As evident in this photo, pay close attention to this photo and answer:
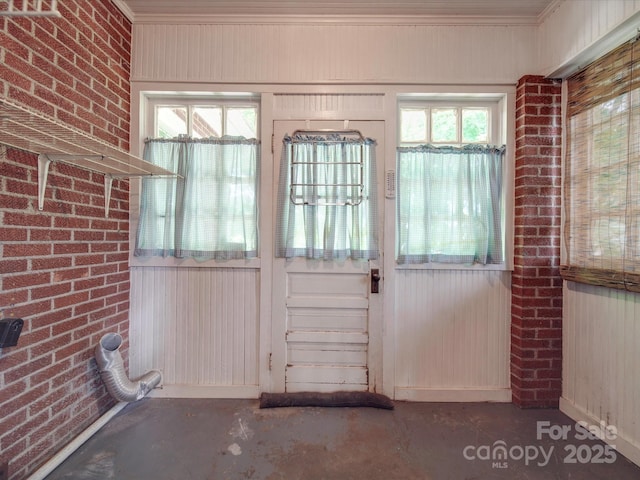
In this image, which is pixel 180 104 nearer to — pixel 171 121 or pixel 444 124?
pixel 171 121

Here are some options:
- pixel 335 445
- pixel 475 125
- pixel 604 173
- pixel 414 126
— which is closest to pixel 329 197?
pixel 414 126

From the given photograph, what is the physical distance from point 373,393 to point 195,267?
60.3 inches

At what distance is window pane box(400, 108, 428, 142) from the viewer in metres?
2.04

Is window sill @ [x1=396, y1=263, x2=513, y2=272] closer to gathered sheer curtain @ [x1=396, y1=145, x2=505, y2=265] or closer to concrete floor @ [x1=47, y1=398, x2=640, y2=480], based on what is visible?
gathered sheer curtain @ [x1=396, y1=145, x2=505, y2=265]

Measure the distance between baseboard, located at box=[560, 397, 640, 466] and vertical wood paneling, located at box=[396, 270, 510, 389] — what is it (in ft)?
1.14

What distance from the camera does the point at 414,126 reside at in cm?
205

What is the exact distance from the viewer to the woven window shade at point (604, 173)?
145 centimetres

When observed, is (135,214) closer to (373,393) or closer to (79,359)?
(79,359)

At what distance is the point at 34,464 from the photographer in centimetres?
136

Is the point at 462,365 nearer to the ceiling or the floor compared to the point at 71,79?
nearer to the floor

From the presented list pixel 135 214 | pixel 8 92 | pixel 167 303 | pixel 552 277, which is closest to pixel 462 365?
pixel 552 277

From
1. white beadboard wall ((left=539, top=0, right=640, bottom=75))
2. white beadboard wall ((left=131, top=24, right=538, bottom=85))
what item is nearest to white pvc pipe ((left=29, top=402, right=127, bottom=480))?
white beadboard wall ((left=131, top=24, right=538, bottom=85))

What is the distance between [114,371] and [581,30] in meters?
3.46

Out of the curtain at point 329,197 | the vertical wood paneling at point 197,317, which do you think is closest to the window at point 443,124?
the curtain at point 329,197
